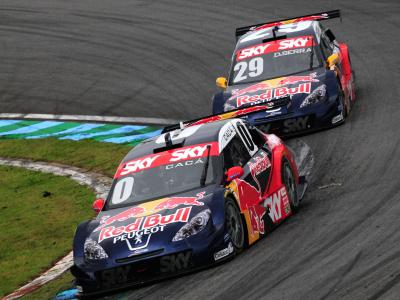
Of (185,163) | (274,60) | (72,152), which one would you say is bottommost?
(72,152)

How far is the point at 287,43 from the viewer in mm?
20078

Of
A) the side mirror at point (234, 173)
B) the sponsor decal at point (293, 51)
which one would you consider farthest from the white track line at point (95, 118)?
the side mirror at point (234, 173)

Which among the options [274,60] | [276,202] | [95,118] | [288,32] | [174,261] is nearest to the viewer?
[174,261]

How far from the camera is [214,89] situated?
23547 millimetres

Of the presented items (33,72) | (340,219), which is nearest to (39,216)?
(340,219)

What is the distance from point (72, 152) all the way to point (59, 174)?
1270 mm

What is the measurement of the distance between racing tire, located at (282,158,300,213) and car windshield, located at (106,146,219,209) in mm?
1321

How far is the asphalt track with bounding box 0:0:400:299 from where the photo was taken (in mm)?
12109

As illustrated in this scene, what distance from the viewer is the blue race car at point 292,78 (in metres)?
18.7

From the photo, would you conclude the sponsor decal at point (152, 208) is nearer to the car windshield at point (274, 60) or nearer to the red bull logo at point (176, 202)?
the red bull logo at point (176, 202)

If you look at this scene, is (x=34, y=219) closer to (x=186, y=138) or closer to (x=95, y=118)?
(x=186, y=138)

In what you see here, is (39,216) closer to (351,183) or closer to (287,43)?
(351,183)

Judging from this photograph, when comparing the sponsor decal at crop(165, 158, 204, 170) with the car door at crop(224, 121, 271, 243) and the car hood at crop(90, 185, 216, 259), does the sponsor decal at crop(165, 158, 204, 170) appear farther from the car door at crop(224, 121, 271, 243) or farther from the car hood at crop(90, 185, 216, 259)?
the car hood at crop(90, 185, 216, 259)

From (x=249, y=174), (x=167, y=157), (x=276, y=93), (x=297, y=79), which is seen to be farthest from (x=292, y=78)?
(x=167, y=157)
